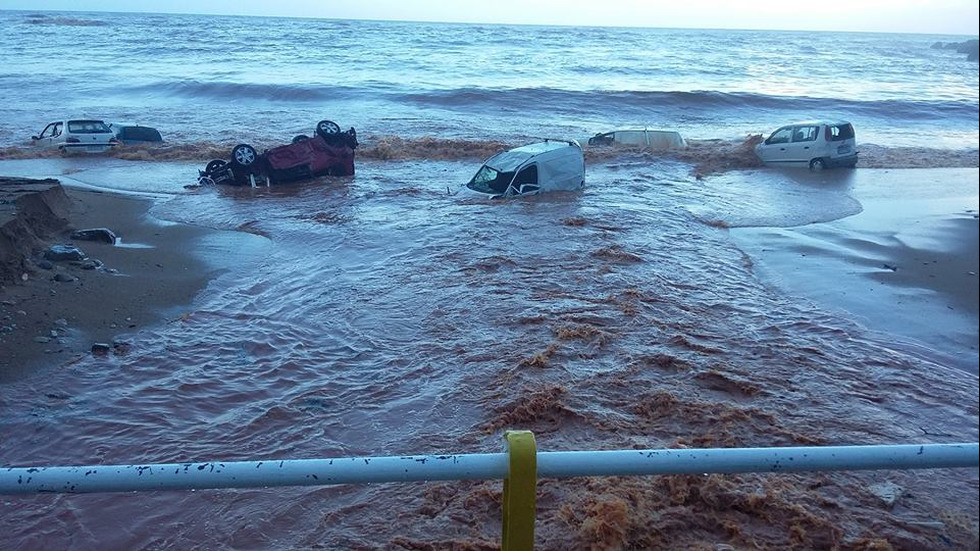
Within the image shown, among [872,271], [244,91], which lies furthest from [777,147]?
[244,91]

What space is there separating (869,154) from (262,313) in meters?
24.1

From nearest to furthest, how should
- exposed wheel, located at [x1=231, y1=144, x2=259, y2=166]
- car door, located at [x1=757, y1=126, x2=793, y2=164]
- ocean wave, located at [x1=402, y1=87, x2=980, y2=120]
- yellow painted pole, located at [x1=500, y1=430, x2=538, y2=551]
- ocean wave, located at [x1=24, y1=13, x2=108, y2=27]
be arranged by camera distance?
yellow painted pole, located at [x1=500, y1=430, x2=538, y2=551]
exposed wheel, located at [x1=231, y1=144, x2=259, y2=166]
car door, located at [x1=757, y1=126, x2=793, y2=164]
ocean wave, located at [x1=402, y1=87, x2=980, y2=120]
ocean wave, located at [x1=24, y1=13, x2=108, y2=27]

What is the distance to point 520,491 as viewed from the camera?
2.28 meters

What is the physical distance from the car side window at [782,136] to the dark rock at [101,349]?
68.9 feet

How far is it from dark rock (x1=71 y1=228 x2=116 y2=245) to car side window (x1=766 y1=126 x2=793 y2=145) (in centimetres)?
1925

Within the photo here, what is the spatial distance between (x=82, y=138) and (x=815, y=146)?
73.7ft

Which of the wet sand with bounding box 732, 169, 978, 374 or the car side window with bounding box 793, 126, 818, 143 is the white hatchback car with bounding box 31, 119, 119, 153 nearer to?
the wet sand with bounding box 732, 169, 978, 374

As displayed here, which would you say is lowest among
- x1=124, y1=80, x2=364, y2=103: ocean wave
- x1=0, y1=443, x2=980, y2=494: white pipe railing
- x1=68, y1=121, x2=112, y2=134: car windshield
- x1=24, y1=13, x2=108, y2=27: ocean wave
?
x1=124, y1=80, x2=364, y2=103: ocean wave

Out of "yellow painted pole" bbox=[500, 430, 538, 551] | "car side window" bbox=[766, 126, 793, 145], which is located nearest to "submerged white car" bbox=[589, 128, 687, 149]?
"car side window" bbox=[766, 126, 793, 145]

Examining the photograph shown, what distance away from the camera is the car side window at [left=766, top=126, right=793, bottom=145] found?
24.9 metres

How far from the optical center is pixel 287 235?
15742 millimetres

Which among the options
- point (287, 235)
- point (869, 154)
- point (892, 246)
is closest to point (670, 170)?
point (869, 154)

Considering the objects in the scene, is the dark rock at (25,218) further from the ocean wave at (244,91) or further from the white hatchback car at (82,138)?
the ocean wave at (244,91)

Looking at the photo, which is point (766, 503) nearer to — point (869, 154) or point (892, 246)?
point (892, 246)
